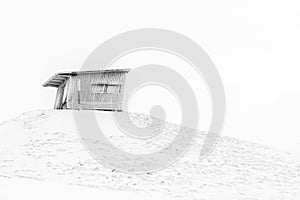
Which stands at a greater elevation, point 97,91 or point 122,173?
point 97,91

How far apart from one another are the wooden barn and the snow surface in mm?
1649

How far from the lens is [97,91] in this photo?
2883 centimetres

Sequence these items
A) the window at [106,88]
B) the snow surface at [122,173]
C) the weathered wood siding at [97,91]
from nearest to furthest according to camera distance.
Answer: the snow surface at [122,173]
the weathered wood siding at [97,91]
the window at [106,88]

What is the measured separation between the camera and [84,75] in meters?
29.2

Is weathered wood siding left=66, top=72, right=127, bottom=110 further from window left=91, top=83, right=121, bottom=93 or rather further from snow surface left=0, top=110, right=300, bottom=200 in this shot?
snow surface left=0, top=110, right=300, bottom=200

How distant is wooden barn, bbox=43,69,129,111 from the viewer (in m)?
28.7

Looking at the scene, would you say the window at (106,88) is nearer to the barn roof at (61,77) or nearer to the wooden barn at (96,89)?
the wooden barn at (96,89)

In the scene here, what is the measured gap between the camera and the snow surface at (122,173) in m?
16.6

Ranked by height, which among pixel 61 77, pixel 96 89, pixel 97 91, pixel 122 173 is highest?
pixel 61 77

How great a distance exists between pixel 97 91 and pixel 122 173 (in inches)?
432

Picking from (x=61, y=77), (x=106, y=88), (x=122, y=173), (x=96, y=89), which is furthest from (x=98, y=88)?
(x=122, y=173)

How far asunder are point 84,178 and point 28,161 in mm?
3861

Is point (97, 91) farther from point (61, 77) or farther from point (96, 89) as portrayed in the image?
point (61, 77)

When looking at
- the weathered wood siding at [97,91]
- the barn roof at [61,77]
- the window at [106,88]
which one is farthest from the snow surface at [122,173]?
the barn roof at [61,77]
